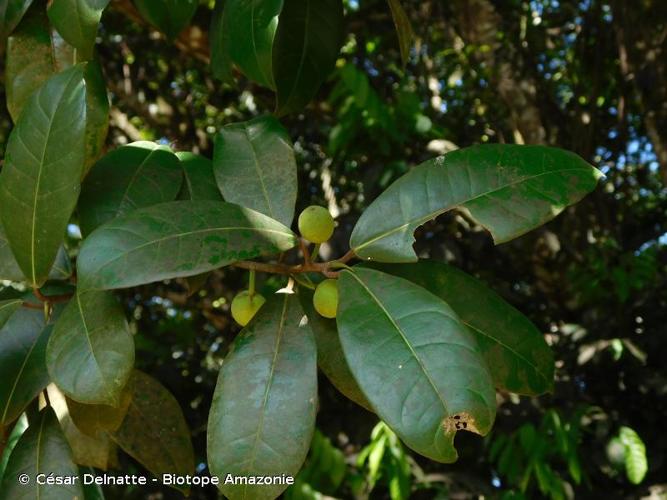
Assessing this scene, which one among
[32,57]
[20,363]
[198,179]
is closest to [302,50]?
[198,179]

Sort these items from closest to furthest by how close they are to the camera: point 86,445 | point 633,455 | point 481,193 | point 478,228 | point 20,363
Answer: point 481,193 < point 20,363 < point 86,445 < point 633,455 < point 478,228

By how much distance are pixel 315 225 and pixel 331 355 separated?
162 mm

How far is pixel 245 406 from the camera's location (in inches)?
31.5

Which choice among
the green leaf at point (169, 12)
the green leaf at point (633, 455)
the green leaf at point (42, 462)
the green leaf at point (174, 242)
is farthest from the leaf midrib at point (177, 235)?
the green leaf at point (633, 455)

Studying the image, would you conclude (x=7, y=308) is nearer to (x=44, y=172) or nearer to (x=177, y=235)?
(x=44, y=172)

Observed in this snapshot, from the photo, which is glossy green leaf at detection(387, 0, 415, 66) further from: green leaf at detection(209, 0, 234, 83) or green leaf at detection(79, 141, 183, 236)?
green leaf at detection(79, 141, 183, 236)

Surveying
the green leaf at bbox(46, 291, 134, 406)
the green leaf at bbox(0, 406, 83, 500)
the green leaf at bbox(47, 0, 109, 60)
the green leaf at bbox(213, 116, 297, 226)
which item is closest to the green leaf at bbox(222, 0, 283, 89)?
the green leaf at bbox(213, 116, 297, 226)

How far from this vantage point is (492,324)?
932 mm

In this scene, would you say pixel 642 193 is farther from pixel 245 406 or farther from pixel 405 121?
pixel 245 406

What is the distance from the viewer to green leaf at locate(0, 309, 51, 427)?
91 centimetres

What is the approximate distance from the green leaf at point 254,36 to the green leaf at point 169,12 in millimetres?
82

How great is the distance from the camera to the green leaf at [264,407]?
2.54 ft

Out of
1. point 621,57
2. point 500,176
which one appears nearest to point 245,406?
point 500,176

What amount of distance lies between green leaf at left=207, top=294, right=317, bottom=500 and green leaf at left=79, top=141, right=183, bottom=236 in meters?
0.24
